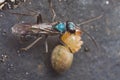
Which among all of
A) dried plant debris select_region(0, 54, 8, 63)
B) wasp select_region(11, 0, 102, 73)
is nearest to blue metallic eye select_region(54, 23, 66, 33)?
wasp select_region(11, 0, 102, 73)

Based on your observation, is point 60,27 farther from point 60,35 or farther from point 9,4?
point 9,4

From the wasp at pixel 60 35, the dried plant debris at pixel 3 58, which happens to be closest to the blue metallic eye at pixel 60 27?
the wasp at pixel 60 35

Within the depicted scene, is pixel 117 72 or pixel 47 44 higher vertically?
pixel 47 44

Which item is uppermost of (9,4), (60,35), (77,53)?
(9,4)

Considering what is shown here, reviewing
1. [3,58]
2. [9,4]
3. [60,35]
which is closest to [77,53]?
[60,35]

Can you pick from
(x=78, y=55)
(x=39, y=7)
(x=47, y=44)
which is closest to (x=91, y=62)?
(x=78, y=55)

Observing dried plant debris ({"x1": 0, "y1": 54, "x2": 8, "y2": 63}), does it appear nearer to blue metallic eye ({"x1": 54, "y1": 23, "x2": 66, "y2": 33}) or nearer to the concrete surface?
the concrete surface

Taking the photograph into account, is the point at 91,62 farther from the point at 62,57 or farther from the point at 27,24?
the point at 27,24
